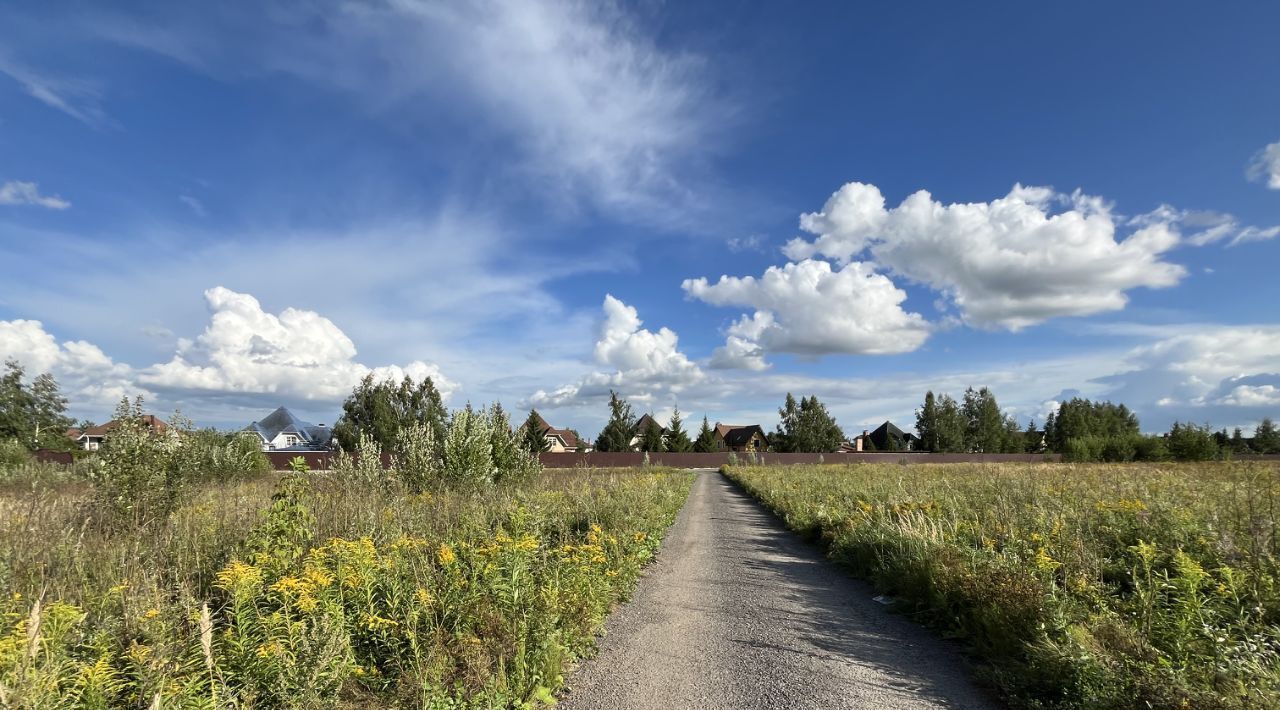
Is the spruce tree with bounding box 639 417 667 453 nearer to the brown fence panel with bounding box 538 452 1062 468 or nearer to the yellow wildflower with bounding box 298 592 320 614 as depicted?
the brown fence panel with bounding box 538 452 1062 468

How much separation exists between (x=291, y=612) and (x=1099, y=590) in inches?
276

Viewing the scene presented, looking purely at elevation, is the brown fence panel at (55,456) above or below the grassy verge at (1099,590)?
below

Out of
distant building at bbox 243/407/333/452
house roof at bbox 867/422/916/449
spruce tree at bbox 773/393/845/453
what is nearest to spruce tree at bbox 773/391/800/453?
spruce tree at bbox 773/393/845/453

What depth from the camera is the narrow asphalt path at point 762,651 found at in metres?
4.21

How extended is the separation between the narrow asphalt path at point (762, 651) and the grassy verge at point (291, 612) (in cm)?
47

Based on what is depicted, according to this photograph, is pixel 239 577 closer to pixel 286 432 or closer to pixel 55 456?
pixel 55 456

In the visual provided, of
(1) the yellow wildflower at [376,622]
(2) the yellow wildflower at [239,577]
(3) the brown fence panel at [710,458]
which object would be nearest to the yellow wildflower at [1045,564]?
(1) the yellow wildflower at [376,622]

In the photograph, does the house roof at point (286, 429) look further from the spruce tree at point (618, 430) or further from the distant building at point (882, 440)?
the distant building at point (882, 440)

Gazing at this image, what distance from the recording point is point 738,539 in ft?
37.7

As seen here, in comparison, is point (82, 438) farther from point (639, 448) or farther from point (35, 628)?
point (35, 628)

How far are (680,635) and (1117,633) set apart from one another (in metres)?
3.53

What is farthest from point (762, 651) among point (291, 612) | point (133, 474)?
point (133, 474)

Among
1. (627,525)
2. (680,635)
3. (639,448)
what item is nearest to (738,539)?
(627,525)

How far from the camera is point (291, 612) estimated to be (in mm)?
3941
